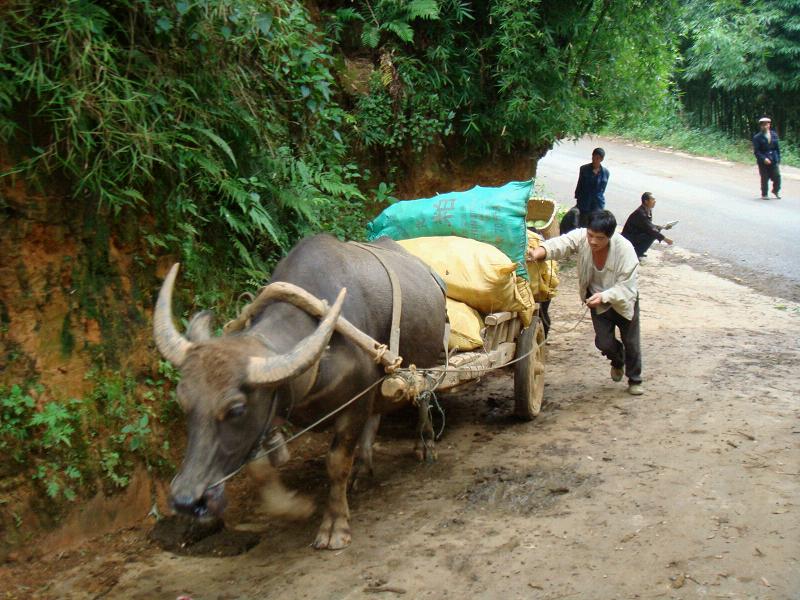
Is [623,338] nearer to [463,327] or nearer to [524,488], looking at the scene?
[463,327]

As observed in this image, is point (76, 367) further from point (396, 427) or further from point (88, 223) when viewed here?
point (396, 427)

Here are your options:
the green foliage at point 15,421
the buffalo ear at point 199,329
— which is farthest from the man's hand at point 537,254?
the green foliage at point 15,421

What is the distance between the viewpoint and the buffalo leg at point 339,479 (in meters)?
4.32

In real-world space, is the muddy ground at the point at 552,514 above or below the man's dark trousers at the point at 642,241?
below

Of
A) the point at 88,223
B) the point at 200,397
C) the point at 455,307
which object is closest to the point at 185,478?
the point at 200,397

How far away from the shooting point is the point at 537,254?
19.0 feet

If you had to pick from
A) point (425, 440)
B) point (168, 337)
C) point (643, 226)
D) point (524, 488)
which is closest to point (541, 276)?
point (425, 440)

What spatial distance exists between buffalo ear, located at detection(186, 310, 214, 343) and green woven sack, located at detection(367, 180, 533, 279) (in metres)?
2.24

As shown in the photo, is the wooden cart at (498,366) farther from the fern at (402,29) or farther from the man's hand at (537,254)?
the fern at (402,29)

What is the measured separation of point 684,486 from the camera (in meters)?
4.73

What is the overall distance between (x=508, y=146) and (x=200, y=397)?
6.14 meters

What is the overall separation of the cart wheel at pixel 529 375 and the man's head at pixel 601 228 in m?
0.71

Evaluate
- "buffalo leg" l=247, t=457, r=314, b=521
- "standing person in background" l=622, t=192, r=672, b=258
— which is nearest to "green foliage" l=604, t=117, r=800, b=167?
"standing person in background" l=622, t=192, r=672, b=258

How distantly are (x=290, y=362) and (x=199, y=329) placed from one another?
0.59 meters
